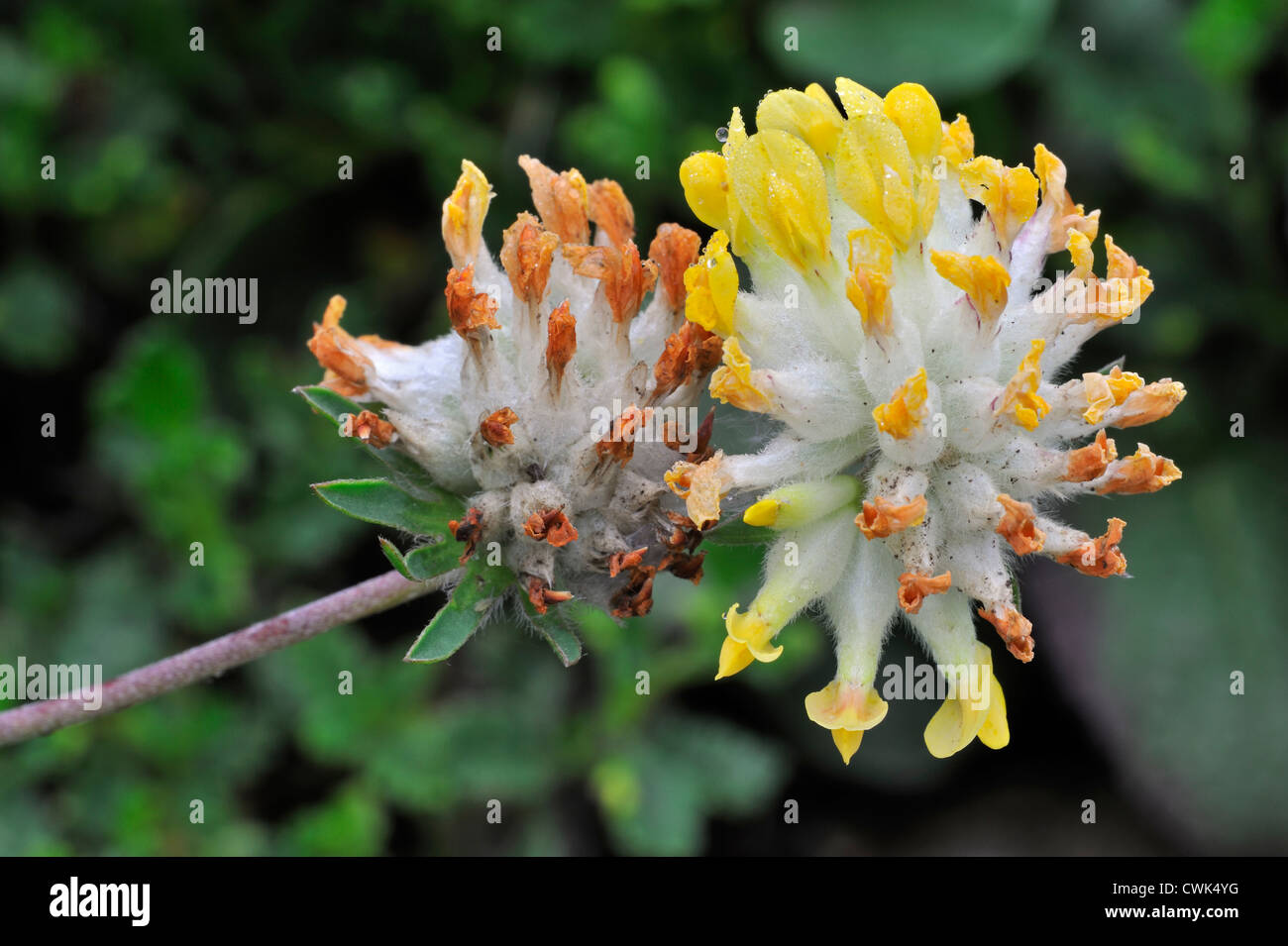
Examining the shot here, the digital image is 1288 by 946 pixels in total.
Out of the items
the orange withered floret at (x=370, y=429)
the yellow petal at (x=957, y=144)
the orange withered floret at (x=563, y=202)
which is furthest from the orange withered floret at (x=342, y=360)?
the yellow petal at (x=957, y=144)

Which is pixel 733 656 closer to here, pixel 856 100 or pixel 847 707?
pixel 847 707

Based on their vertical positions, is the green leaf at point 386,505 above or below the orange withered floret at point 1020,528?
above

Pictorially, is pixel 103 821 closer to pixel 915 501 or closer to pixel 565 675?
pixel 565 675

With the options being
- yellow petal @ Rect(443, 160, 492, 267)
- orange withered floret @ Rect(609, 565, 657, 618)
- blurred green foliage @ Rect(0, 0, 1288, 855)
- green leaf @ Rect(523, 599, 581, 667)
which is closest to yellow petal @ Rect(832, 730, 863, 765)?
orange withered floret @ Rect(609, 565, 657, 618)

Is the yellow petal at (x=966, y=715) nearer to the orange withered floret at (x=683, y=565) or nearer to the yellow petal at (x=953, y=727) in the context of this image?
the yellow petal at (x=953, y=727)

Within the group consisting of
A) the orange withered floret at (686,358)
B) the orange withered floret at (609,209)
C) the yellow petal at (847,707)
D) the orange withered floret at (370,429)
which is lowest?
the yellow petal at (847,707)

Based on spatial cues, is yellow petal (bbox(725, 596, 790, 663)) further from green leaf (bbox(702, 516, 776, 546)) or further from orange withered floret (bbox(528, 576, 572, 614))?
orange withered floret (bbox(528, 576, 572, 614))

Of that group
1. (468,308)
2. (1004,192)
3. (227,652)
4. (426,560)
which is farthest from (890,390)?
(227,652)

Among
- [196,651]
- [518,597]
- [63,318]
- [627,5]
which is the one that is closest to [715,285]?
[518,597]
